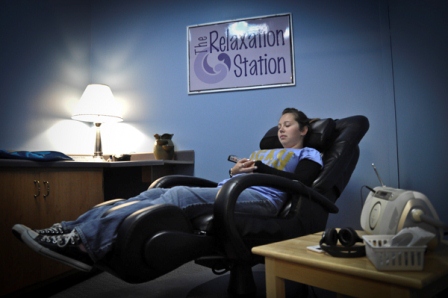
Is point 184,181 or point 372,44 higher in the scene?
point 372,44

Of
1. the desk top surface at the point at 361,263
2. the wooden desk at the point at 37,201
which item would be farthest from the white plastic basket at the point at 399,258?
the wooden desk at the point at 37,201

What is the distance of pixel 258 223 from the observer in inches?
46.4

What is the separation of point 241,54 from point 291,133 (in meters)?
0.97

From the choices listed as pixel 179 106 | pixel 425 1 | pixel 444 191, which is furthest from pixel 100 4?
pixel 444 191

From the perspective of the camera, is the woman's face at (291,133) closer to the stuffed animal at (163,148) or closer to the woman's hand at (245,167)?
the woman's hand at (245,167)

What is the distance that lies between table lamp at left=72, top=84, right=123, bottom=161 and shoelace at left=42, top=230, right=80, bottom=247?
157 cm

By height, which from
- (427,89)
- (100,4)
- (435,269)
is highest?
(100,4)

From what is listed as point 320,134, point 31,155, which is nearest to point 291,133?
point 320,134

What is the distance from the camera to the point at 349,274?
31.5 inches

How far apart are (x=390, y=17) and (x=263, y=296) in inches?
70.5

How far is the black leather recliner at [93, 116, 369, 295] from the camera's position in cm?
99

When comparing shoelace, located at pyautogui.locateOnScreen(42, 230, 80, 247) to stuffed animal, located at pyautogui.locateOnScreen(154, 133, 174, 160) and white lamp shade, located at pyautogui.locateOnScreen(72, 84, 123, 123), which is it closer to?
stuffed animal, located at pyautogui.locateOnScreen(154, 133, 174, 160)

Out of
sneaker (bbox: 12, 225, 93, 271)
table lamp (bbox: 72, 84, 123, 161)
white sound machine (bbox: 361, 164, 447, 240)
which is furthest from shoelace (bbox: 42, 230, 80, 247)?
table lamp (bbox: 72, 84, 123, 161)

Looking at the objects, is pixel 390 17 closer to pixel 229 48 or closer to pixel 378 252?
pixel 229 48
